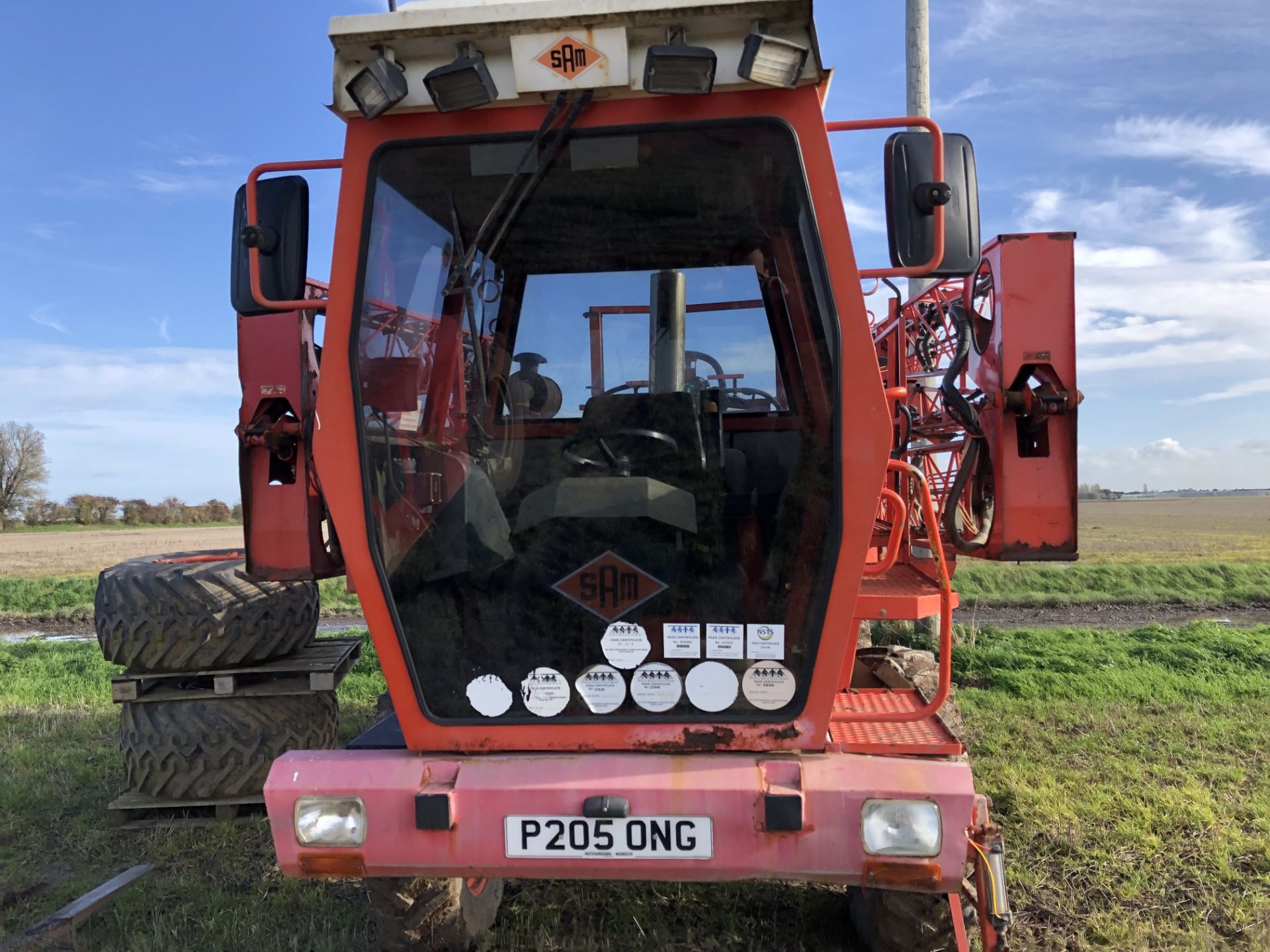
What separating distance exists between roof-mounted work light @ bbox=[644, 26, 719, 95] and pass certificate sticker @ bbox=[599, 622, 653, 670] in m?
1.32

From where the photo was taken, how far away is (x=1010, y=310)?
8.49 ft

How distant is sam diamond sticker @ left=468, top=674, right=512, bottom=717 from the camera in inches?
90.0

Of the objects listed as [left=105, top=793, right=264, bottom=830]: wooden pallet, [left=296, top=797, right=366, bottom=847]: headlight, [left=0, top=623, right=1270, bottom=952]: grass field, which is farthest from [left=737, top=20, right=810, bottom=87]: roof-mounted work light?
[left=105, top=793, right=264, bottom=830]: wooden pallet

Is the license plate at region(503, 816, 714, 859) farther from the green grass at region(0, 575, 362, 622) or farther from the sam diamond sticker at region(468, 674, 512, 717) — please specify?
the green grass at region(0, 575, 362, 622)

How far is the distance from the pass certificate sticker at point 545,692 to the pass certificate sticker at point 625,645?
0.45 ft

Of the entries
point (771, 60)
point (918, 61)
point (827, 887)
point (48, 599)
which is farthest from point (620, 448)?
point (48, 599)

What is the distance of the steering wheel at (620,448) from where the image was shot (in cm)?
234

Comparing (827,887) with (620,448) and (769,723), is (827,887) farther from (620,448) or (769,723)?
(620,448)

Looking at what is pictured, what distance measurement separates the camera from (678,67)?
208cm

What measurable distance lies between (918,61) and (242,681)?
7162 mm

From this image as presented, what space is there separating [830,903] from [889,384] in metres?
3.01

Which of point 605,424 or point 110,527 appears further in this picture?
point 110,527

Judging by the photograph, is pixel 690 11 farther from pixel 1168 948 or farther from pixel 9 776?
pixel 9 776

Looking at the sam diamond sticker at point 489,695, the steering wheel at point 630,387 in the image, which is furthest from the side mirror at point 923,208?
the sam diamond sticker at point 489,695
